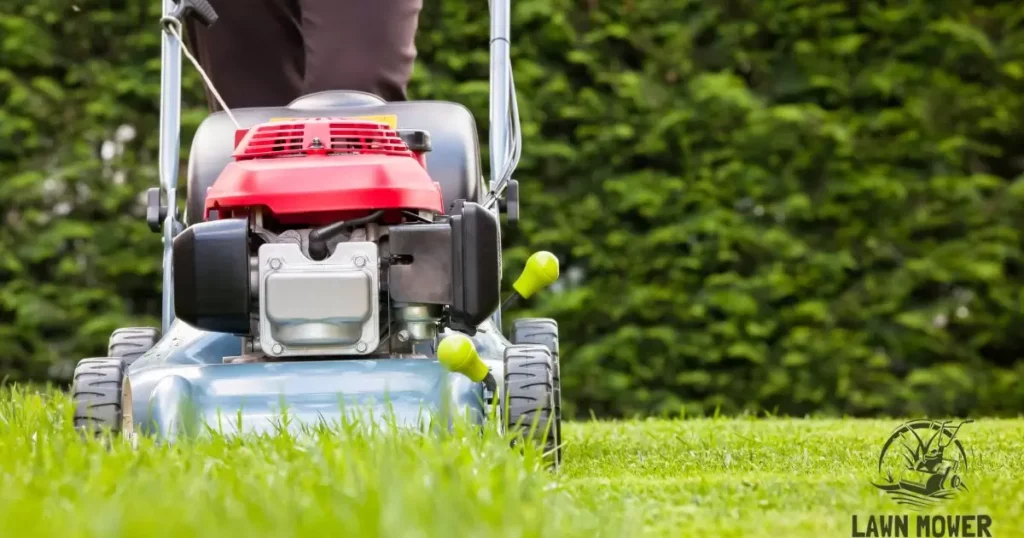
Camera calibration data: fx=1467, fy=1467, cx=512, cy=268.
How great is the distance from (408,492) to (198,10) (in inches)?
72.5

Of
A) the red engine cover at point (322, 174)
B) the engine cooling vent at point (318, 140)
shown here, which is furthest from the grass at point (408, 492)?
the engine cooling vent at point (318, 140)

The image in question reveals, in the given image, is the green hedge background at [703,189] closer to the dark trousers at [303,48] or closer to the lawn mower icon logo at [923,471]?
the dark trousers at [303,48]

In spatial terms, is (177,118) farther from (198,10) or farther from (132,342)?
(132,342)

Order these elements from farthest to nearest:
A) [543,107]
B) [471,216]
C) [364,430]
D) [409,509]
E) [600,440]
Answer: [543,107] → [600,440] → [471,216] → [364,430] → [409,509]

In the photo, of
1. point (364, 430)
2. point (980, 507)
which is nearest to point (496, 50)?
point (364, 430)

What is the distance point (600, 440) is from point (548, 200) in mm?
2071

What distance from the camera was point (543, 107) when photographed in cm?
554

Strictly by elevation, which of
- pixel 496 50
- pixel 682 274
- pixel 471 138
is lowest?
pixel 682 274

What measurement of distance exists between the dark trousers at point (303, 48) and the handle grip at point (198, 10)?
0.66 ft

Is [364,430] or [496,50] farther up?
[496,50]

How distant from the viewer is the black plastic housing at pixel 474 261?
2535mm

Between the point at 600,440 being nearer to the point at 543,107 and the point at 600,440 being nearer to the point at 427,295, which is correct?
the point at 427,295

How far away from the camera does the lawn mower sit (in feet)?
8.14

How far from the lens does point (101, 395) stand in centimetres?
258
